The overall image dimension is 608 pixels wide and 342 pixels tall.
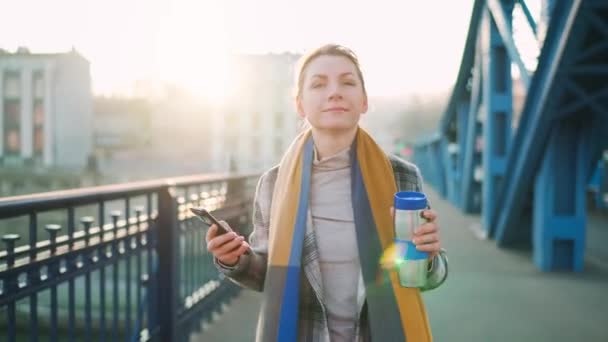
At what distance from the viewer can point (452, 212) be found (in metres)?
13.9

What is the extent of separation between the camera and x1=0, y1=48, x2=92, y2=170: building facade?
42.6 m

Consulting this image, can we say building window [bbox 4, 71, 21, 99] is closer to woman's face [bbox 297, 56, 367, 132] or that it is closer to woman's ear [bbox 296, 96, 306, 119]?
woman's ear [bbox 296, 96, 306, 119]

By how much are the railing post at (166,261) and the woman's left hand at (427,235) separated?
2.56 metres

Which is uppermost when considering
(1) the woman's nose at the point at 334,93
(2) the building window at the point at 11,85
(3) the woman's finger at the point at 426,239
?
(2) the building window at the point at 11,85

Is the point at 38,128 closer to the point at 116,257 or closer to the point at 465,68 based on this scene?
the point at 465,68

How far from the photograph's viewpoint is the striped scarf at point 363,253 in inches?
58.5

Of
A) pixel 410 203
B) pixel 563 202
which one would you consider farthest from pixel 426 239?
pixel 563 202

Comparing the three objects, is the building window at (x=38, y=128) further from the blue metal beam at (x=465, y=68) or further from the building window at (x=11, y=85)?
the blue metal beam at (x=465, y=68)

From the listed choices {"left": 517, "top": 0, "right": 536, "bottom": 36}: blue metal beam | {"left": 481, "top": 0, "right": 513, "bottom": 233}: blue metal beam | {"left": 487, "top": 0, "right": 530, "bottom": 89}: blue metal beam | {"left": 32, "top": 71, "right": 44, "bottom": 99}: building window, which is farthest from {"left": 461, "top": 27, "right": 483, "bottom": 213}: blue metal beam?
Result: {"left": 32, "top": 71, "right": 44, "bottom": 99}: building window

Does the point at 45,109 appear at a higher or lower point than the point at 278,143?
higher

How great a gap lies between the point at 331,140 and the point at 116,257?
→ 73.4 inches

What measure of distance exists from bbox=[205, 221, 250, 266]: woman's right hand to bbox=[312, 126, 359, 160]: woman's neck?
44cm

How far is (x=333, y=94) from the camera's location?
61.1 inches

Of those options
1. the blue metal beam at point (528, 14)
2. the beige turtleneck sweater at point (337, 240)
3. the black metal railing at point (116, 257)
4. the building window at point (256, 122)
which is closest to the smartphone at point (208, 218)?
the beige turtleneck sweater at point (337, 240)
